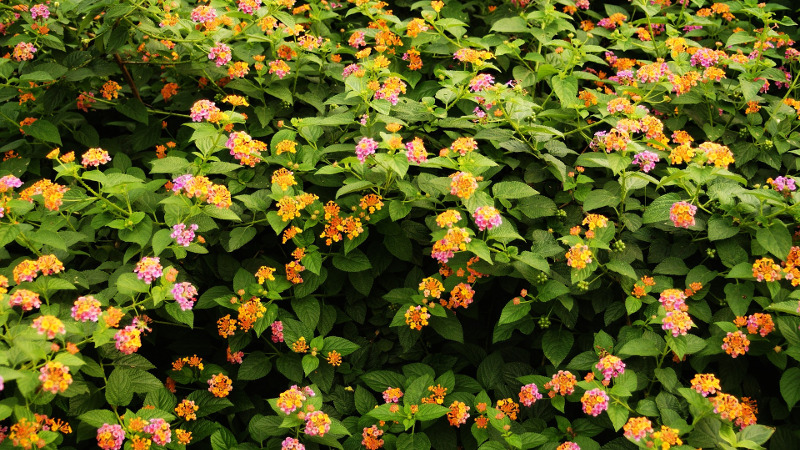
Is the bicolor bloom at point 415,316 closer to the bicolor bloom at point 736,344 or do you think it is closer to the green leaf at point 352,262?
the green leaf at point 352,262

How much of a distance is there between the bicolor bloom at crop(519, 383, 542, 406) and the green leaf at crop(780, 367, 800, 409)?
95 centimetres

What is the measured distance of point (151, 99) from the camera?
4250 millimetres

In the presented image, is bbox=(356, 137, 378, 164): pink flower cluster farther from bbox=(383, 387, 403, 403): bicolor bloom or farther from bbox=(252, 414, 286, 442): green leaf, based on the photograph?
bbox=(252, 414, 286, 442): green leaf

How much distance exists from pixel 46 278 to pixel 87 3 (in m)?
1.38

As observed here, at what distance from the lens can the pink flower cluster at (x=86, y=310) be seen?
7.85 feet

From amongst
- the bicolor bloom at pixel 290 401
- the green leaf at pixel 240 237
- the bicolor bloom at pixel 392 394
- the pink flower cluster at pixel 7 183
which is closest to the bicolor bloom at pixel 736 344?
the bicolor bloom at pixel 392 394

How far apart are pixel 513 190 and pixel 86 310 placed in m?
1.78

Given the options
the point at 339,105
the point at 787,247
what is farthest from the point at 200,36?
the point at 787,247

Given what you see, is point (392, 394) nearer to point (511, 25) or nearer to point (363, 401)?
point (363, 401)

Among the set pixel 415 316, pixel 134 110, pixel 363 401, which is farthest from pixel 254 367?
pixel 134 110

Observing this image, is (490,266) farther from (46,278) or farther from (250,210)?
(46,278)

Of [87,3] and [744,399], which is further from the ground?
[87,3]

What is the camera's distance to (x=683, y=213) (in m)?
2.73

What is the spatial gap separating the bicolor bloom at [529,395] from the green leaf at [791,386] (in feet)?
3.11
